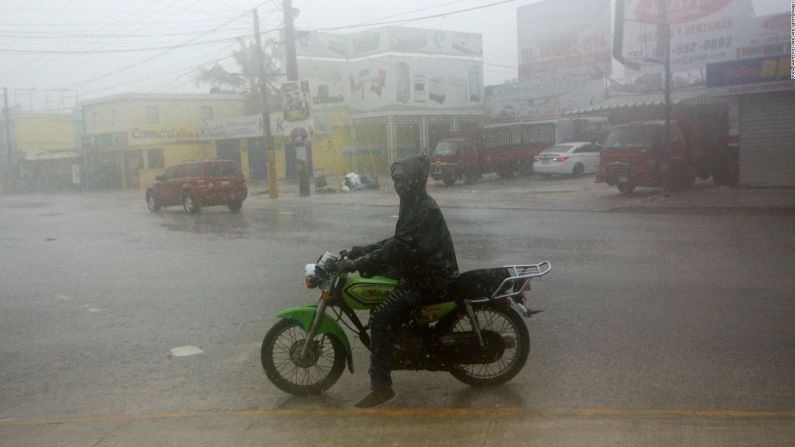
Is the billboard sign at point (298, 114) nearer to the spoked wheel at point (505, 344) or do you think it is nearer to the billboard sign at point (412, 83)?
the billboard sign at point (412, 83)

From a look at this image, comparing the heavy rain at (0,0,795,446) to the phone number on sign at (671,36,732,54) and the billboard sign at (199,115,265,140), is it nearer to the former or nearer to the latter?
the phone number on sign at (671,36,732,54)

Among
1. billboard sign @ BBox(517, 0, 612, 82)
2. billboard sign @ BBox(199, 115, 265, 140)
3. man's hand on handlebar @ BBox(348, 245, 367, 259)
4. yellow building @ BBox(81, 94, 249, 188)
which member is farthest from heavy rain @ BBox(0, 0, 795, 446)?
yellow building @ BBox(81, 94, 249, 188)

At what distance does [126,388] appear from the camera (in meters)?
6.00

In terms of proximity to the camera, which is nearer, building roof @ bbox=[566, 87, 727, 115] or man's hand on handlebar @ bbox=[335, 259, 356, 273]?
man's hand on handlebar @ bbox=[335, 259, 356, 273]

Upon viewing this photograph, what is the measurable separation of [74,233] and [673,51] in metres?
24.3

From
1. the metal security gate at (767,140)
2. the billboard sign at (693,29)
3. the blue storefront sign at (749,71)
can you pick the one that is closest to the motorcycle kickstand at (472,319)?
the blue storefront sign at (749,71)

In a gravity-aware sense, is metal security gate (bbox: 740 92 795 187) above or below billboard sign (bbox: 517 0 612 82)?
below

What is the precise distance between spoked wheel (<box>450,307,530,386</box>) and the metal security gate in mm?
19484

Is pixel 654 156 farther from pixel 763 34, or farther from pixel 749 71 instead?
pixel 763 34

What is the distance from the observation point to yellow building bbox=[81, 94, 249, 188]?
46.2 meters

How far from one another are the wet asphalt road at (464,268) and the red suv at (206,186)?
686cm

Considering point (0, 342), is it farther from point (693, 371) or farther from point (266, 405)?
point (693, 371)

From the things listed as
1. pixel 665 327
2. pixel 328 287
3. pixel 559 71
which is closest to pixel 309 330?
pixel 328 287

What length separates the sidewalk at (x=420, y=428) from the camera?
440 centimetres
